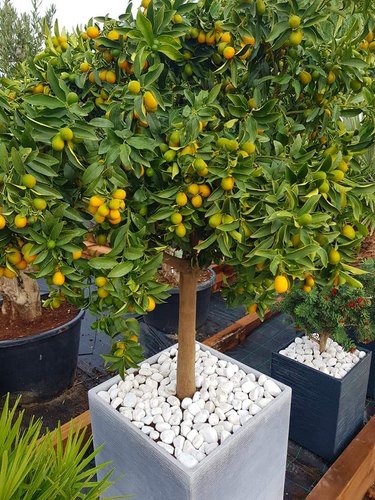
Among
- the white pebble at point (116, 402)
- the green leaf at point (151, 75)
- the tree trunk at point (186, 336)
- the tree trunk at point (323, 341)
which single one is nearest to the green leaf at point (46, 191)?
the green leaf at point (151, 75)

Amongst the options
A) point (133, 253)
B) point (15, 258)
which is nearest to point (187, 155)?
point (133, 253)

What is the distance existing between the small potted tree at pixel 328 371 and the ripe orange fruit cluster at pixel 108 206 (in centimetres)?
138

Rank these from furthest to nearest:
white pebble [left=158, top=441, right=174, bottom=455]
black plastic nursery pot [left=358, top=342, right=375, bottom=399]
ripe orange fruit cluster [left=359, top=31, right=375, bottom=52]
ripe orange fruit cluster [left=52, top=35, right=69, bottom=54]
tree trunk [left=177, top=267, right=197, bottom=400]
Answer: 1. black plastic nursery pot [left=358, top=342, right=375, bottom=399]
2. tree trunk [left=177, top=267, right=197, bottom=400]
3. white pebble [left=158, top=441, right=174, bottom=455]
4. ripe orange fruit cluster [left=52, top=35, right=69, bottom=54]
5. ripe orange fruit cluster [left=359, top=31, right=375, bottom=52]

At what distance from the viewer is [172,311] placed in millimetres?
3031

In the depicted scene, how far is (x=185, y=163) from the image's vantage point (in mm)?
974

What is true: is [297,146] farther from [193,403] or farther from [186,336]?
[193,403]

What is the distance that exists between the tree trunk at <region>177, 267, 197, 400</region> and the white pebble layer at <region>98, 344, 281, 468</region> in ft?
0.16

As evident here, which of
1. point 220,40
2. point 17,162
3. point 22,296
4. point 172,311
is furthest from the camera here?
point 172,311

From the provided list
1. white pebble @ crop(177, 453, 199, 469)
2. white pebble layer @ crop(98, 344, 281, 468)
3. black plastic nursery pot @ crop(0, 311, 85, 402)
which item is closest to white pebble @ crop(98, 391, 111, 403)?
white pebble layer @ crop(98, 344, 281, 468)

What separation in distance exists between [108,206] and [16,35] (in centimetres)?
311

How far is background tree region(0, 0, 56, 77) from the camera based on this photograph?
10.7 ft

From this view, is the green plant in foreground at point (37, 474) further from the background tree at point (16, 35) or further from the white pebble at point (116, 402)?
the background tree at point (16, 35)

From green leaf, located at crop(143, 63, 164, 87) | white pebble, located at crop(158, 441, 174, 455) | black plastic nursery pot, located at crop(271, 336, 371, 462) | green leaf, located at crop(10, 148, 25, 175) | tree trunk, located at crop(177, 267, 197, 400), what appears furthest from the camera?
black plastic nursery pot, located at crop(271, 336, 371, 462)

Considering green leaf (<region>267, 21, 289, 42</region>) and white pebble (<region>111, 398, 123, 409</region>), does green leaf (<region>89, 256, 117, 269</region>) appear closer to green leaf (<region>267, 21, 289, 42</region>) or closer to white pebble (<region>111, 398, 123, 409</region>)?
green leaf (<region>267, 21, 289, 42</region>)
